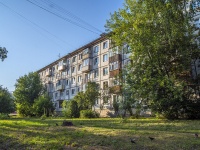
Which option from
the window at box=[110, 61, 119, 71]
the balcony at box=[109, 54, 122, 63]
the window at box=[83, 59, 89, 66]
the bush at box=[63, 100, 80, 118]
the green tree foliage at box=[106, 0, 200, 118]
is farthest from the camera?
the window at box=[83, 59, 89, 66]

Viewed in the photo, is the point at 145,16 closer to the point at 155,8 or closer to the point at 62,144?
the point at 155,8

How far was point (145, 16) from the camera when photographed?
22.3 m

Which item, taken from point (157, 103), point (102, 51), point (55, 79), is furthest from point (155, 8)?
point (55, 79)

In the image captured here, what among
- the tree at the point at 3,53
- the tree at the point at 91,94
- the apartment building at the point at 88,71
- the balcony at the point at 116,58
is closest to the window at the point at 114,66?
the apartment building at the point at 88,71

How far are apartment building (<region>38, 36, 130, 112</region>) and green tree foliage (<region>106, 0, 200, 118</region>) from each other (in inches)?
292

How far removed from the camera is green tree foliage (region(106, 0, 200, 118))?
1967cm

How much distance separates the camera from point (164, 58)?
2117cm

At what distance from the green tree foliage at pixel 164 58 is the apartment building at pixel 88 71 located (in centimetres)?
742

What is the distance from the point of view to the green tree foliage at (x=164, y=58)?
64.5 feet

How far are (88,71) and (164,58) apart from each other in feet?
80.8

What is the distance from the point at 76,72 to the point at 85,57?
19.1 ft

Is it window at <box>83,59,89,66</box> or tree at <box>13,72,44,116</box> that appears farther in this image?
tree at <box>13,72,44,116</box>

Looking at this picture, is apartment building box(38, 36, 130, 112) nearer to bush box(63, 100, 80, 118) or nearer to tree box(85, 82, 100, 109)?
tree box(85, 82, 100, 109)

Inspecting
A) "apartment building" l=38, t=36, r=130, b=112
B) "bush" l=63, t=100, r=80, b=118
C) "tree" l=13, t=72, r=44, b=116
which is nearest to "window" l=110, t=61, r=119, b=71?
"apartment building" l=38, t=36, r=130, b=112
